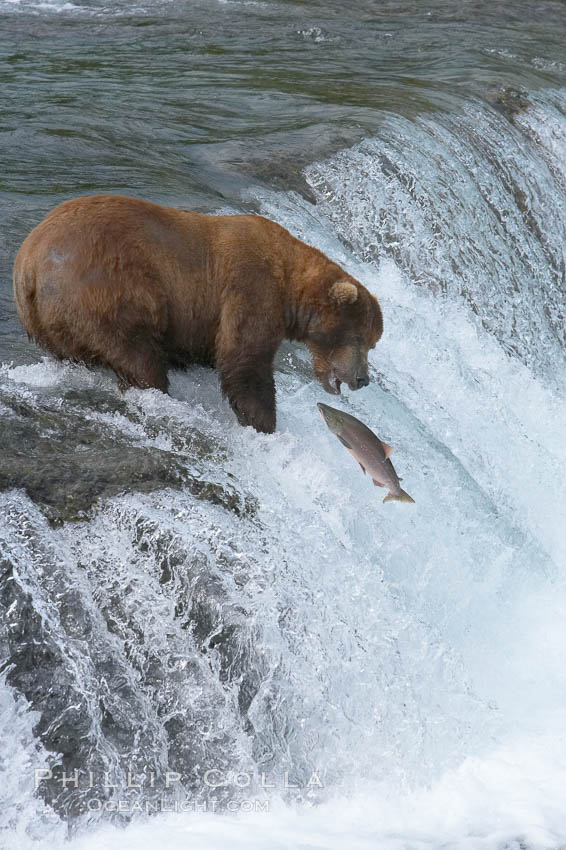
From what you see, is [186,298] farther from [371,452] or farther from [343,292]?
[371,452]

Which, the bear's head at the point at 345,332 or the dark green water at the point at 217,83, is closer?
the bear's head at the point at 345,332

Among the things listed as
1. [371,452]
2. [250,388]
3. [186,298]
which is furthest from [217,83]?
[371,452]

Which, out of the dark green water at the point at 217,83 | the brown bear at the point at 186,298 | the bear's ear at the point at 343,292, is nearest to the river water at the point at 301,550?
the dark green water at the point at 217,83

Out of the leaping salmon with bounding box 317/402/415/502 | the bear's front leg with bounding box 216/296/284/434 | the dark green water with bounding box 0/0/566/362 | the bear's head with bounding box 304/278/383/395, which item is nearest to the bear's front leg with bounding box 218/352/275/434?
the bear's front leg with bounding box 216/296/284/434

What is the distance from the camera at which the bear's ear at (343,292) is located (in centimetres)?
442

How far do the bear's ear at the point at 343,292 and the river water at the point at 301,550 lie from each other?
2.00ft

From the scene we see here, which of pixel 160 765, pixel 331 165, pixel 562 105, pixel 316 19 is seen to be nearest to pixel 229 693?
pixel 160 765

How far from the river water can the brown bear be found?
0.21 m

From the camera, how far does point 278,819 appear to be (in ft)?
11.3

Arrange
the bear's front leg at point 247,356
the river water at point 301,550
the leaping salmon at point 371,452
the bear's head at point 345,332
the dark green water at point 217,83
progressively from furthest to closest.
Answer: the dark green water at point 217,83 → the bear's head at point 345,332 → the bear's front leg at point 247,356 → the leaping salmon at point 371,452 → the river water at point 301,550

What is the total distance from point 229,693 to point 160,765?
0.33 metres

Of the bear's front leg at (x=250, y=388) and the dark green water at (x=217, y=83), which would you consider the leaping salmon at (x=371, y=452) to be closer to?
the bear's front leg at (x=250, y=388)

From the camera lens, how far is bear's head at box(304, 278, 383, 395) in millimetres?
4488

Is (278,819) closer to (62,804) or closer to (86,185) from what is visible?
(62,804)
